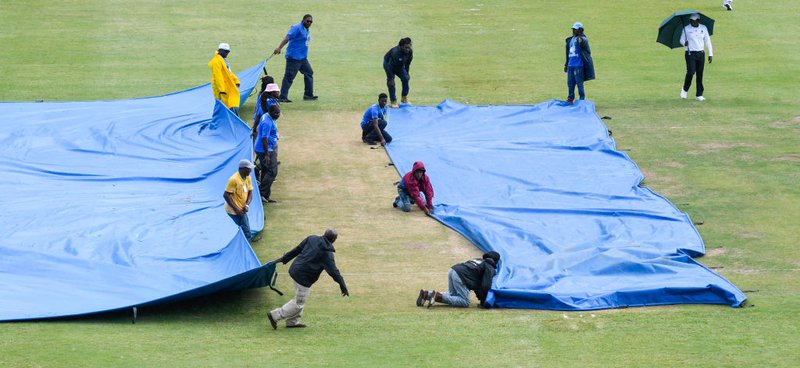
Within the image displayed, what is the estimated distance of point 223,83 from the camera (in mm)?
22500

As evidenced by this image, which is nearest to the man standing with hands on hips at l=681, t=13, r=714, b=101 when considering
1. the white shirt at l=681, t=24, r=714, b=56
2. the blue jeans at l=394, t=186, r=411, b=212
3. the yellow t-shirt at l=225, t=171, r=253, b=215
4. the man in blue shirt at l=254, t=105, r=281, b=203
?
the white shirt at l=681, t=24, r=714, b=56

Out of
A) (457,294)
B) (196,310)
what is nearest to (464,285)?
(457,294)

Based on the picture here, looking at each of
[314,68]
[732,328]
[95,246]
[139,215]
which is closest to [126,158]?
[139,215]

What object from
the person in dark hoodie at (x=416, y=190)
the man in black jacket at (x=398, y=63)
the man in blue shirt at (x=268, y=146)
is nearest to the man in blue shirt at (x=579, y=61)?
the man in black jacket at (x=398, y=63)

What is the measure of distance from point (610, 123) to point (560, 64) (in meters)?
4.99

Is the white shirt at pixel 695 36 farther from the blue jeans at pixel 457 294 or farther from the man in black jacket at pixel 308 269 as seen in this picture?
the man in black jacket at pixel 308 269

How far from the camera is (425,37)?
31234mm

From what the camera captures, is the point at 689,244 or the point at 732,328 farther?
the point at 689,244

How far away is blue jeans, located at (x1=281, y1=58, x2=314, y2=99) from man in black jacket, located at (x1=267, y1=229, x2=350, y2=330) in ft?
38.4

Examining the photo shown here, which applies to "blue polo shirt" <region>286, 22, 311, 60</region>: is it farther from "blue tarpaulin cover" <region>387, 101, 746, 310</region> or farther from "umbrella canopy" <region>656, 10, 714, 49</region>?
"umbrella canopy" <region>656, 10, 714, 49</region>

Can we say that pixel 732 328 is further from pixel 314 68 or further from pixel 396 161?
pixel 314 68

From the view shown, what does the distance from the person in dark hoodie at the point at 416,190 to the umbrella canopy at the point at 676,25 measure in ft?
29.9

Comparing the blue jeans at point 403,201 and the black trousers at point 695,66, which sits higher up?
the black trousers at point 695,66

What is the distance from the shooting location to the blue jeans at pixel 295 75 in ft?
82.6
